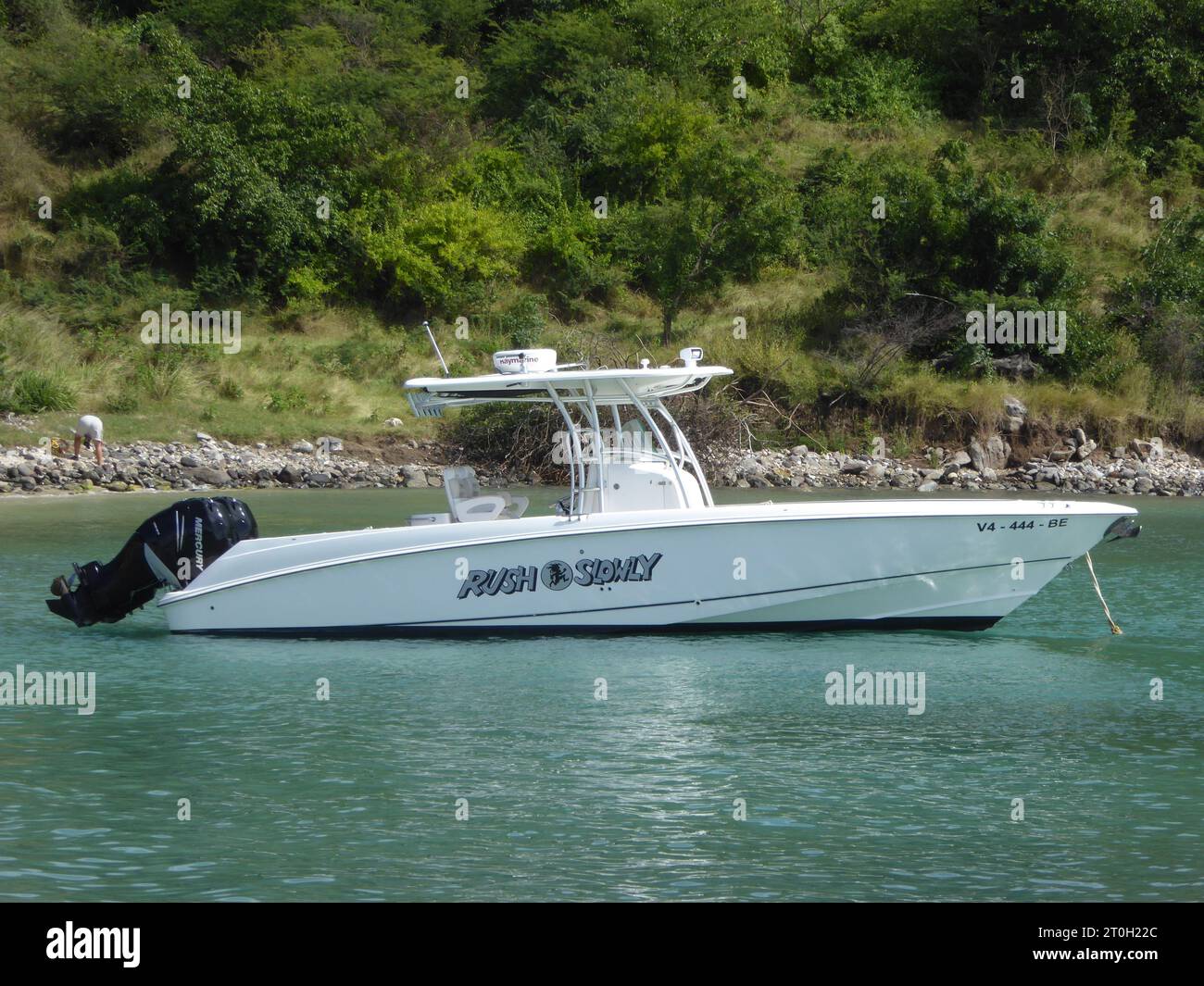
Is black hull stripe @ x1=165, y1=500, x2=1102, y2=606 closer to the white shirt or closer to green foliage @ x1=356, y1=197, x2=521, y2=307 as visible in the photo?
the white shirt

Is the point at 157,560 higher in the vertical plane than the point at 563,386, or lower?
lower

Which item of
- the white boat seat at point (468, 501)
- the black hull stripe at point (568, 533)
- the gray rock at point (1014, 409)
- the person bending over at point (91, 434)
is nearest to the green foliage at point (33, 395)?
the person bending over at point (91, 434)

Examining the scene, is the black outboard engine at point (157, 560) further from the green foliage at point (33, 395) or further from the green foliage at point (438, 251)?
the green foliage at point (438, 251)

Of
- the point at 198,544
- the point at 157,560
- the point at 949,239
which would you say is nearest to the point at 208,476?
the point at 157,560

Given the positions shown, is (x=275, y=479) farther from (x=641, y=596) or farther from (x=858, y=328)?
(x=641, y=596)

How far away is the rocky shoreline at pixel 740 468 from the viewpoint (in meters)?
31.4

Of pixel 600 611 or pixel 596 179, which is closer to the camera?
pixel 600 611

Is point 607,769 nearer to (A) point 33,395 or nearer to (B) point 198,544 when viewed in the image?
(B) point 198,544

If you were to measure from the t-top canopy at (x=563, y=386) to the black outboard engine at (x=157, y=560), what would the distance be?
2021 mm

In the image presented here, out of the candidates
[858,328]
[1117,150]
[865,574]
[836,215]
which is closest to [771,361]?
[858,328]

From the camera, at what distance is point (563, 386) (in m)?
12.7

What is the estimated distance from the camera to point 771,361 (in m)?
38.2
